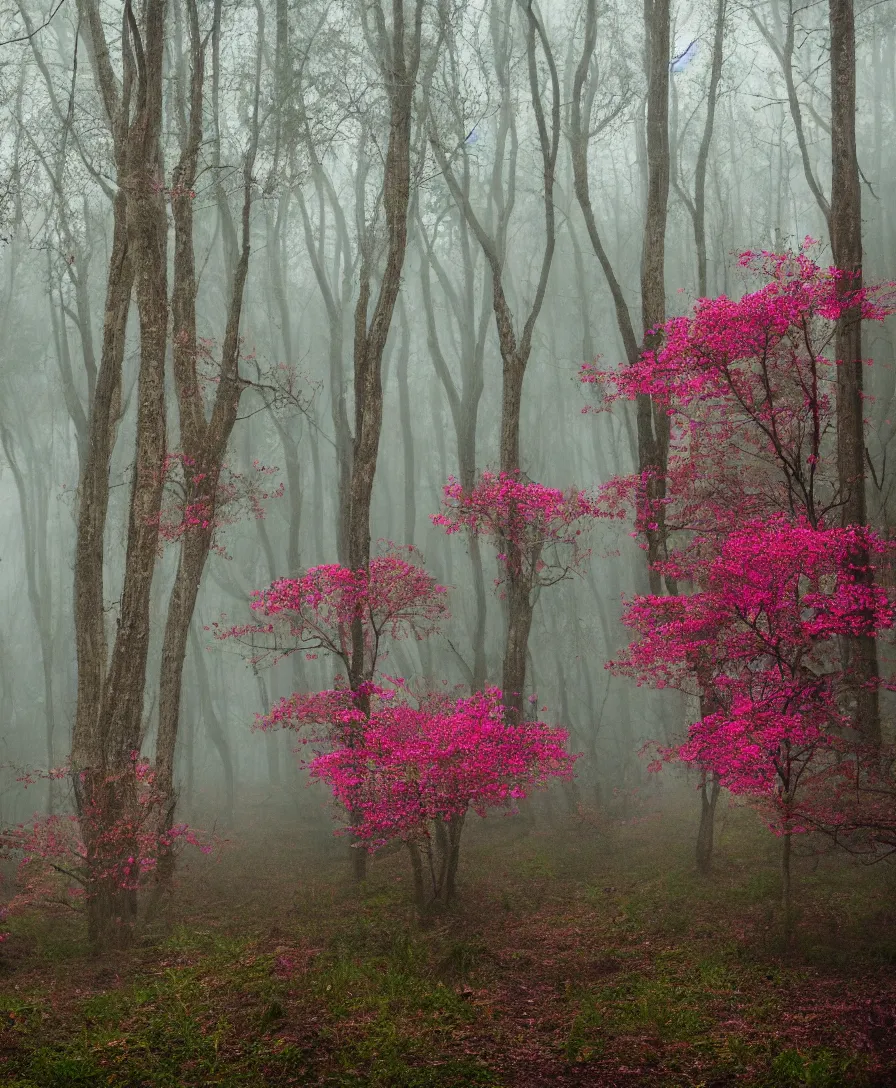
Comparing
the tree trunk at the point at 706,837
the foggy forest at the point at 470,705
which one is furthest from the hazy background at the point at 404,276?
the tree trunk at the point at 706,837

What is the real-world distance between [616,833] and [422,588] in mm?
6237

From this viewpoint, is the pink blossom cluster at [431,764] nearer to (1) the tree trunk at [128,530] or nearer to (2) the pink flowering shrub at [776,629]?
(2) the pink flowering shrub at [776,629]

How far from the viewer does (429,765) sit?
308 inches

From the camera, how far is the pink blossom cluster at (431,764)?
7789mm

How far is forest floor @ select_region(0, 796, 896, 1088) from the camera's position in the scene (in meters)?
4.96

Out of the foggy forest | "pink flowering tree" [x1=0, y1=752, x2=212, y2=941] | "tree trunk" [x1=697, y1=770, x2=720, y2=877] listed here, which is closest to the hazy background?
the foggy forest

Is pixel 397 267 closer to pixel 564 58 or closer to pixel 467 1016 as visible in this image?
pixel 467 1016

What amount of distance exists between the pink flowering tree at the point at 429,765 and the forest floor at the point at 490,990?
1083mm

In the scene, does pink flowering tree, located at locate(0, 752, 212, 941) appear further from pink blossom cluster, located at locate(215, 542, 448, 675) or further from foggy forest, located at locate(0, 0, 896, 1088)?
pink blossom cluster, located at locate(215, 542, 448, 675)

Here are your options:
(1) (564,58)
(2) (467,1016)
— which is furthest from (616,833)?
(1) (564,58)

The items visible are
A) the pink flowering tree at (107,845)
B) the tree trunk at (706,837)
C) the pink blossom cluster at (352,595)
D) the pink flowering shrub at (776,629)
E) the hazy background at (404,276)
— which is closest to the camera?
the pink flowering shrub at (776,629)

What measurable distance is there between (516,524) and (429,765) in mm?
3777

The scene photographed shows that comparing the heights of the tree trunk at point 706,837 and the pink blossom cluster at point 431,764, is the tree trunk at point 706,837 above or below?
below

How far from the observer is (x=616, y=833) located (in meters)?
13.4
